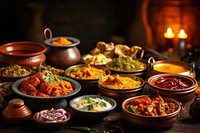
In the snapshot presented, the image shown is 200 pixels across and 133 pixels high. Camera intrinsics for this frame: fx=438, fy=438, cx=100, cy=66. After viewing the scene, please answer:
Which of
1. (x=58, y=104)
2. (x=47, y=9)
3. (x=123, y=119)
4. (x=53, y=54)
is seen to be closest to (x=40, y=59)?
(x=53, y=54)

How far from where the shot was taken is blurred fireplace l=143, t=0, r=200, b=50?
684 centimetres

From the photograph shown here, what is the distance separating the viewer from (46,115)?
3217mm

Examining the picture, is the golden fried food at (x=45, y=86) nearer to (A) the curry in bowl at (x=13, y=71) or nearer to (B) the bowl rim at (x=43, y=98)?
(B) the bowl rim at (x=43, y=98)

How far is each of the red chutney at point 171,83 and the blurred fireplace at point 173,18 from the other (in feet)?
10.4

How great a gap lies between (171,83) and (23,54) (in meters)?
1.46

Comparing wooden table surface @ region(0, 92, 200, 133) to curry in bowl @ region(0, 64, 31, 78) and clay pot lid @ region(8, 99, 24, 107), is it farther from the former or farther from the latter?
curry in bowl @ region(0, 64, 31, 78)

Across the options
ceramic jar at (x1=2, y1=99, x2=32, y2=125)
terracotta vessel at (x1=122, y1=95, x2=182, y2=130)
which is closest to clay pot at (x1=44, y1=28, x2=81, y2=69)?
ceramic jar at (x1=2, y1=99, x2=32, y2=125)

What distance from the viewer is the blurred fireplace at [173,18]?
6844mm

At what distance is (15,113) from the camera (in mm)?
3230

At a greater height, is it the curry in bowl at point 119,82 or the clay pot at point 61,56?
the clay pot at point 61,56

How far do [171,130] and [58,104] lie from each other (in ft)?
2.94

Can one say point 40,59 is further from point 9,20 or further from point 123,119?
point 9,20

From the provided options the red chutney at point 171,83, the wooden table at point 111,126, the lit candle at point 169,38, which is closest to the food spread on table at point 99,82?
the red chutney at point 171,83

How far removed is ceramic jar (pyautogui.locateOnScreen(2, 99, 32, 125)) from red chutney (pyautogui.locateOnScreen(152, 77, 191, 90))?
43.7 inches
